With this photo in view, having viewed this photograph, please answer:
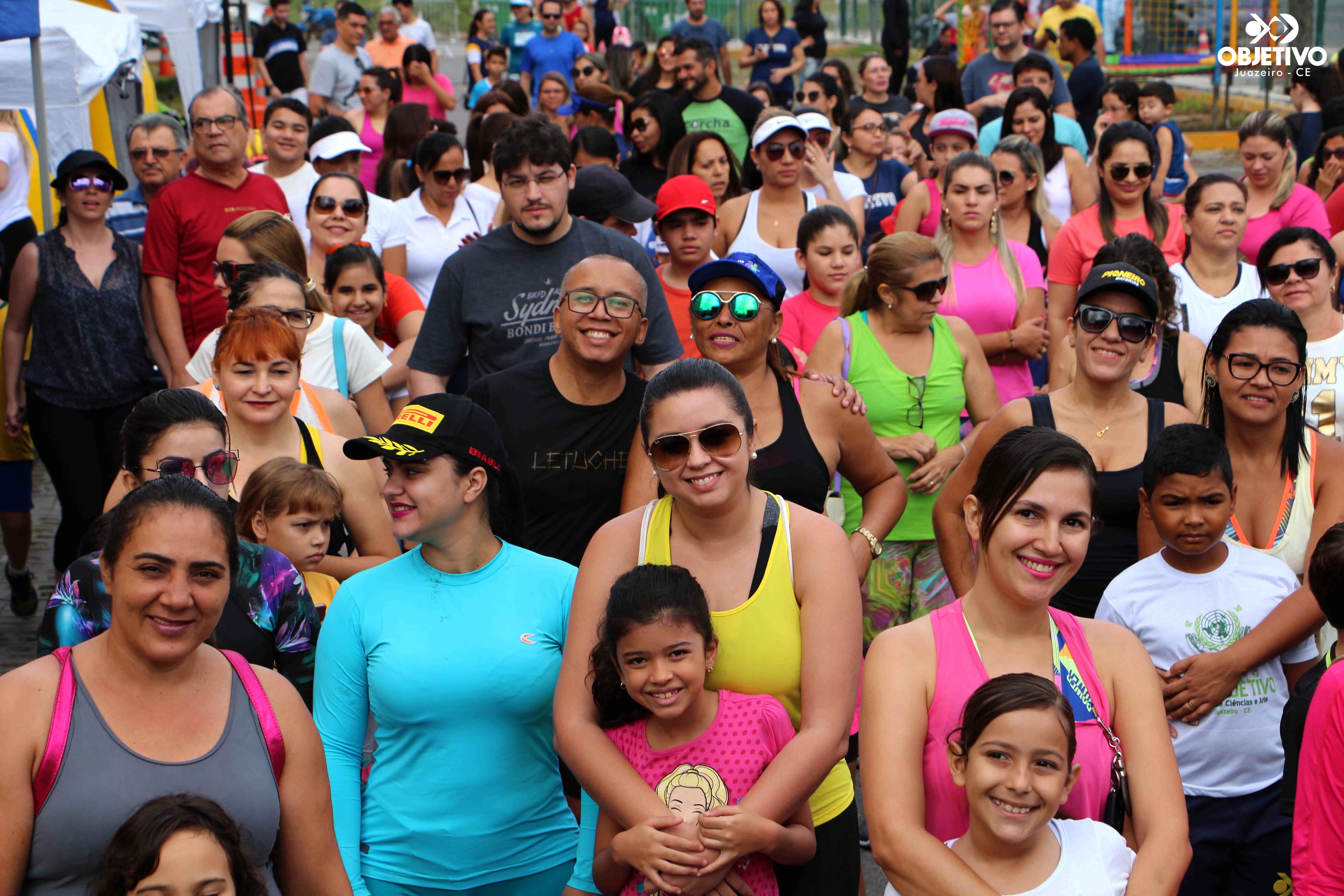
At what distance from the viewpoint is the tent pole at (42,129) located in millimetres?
8031

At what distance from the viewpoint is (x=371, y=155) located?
10.0 meters

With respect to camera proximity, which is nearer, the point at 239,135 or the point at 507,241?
the point at 507,241

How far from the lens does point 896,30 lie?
17281 millimetres

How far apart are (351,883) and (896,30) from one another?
52.5 ft

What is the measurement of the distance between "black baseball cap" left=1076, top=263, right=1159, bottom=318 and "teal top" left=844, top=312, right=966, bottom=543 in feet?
2.65

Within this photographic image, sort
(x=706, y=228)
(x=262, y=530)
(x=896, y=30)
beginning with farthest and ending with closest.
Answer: (x=896, y=30), (x=706, y=228), (x=262, y=530)

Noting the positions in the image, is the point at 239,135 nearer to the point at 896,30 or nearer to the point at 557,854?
the point at 557,854

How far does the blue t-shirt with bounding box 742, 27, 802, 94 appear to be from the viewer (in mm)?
15047

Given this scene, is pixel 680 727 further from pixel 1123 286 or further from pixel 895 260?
pixel 895 260

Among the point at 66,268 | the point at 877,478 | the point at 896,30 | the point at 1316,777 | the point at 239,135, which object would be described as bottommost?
the point at 1316,777

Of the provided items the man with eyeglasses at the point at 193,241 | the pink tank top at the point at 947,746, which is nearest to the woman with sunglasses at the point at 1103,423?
the pink tank top at the point at 947,746

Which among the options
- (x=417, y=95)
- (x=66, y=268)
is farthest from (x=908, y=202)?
(x=417, y=95)

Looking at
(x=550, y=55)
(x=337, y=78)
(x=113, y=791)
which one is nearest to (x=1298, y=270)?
(x=113, y=791)

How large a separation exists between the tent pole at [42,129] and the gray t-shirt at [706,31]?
6.80 metres
